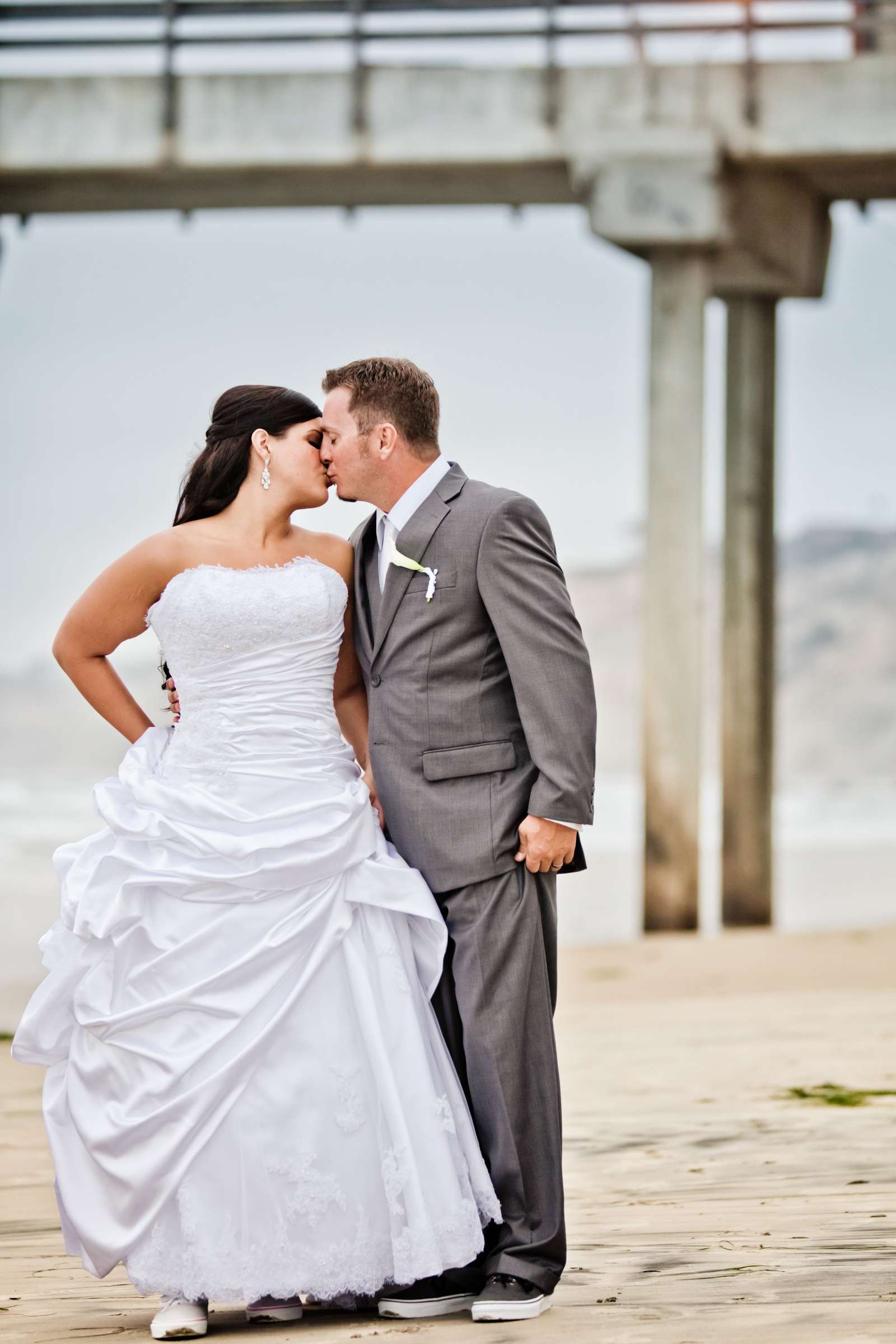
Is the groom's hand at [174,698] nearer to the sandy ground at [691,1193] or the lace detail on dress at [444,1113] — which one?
the lace detail on dress at [444,1113]

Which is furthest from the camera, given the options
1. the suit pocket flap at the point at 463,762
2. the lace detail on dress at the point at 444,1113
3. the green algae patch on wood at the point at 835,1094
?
the green algae patch on wood at the point at 835,1094

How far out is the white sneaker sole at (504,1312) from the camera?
314 centimetres

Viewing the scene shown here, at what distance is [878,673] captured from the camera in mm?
41062

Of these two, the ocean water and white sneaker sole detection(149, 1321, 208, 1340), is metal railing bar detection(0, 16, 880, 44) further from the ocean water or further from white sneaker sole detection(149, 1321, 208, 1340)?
white sneaker sole detection(149, 1321, 208, 1340)

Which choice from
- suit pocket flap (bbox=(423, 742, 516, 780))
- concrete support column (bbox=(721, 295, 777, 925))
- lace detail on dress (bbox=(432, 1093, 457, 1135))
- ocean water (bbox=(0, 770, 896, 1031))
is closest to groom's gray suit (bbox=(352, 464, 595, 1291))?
suit pocket flap (bbox=(423, 742, 516, 780))

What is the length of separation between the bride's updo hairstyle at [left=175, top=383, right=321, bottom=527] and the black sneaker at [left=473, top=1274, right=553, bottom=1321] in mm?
1681

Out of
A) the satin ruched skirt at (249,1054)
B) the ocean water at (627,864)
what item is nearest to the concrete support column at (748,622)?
the ocean water at (627,864)

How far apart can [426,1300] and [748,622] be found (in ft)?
29.0

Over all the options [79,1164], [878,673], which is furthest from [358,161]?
[878,673]

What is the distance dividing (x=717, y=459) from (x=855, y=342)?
22.7 meters

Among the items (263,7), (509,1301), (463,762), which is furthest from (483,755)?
(263,7)

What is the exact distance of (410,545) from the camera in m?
3.44

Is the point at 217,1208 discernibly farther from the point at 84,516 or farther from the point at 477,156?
the point at 84,516

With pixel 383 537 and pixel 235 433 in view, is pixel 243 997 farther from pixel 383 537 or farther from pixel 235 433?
pixel 235 433
